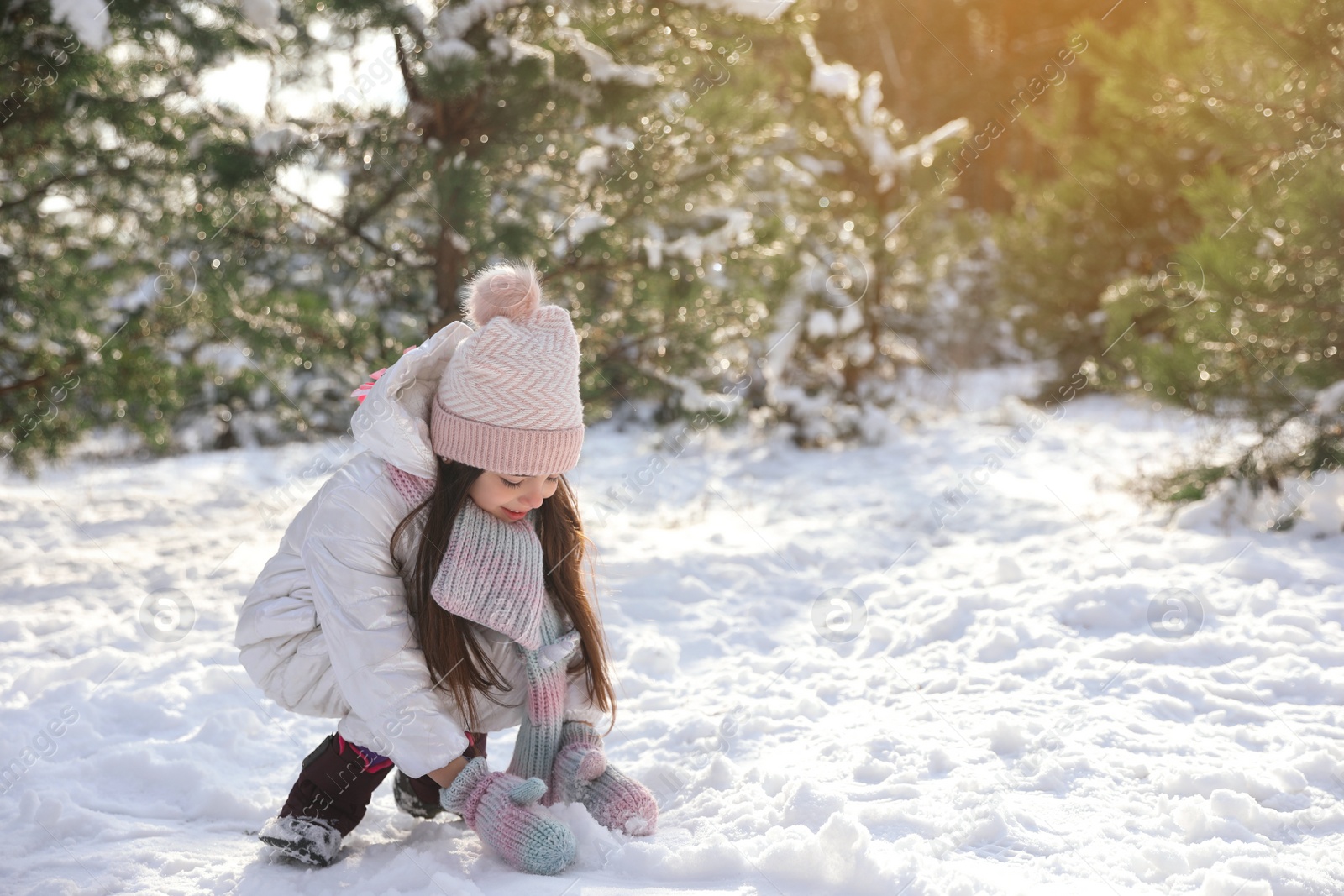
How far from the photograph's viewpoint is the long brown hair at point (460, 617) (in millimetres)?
2121

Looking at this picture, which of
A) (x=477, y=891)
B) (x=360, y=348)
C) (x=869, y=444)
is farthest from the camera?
(x=869, y=444)

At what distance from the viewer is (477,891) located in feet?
6.35

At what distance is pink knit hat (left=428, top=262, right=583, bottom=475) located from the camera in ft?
6.73

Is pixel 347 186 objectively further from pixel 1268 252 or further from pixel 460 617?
pixel 1268 252

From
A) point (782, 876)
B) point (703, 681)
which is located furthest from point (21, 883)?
point (703, 681)

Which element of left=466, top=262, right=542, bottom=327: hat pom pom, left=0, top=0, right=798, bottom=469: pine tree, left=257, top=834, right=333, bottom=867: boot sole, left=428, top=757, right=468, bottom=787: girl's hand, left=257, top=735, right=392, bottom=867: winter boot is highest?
left=0, top=0, right=798, bottom=469: pine tree

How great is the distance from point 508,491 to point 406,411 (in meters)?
0.28

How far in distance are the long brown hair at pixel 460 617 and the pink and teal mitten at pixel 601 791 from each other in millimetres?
167

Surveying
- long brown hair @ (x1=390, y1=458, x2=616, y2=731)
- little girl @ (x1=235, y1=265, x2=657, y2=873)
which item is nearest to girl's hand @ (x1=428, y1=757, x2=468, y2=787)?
little girl @ (x1=235, y1=265, x2=657, y2=873)

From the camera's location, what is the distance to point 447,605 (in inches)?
82.3

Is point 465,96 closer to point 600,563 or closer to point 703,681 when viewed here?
point 600,563

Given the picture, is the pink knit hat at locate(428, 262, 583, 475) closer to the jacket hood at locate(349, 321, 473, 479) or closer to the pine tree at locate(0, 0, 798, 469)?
the jacket hood at locate(349, 321, 473, 479)

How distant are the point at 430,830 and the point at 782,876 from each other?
844 millimetres

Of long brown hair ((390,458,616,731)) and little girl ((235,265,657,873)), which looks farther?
long brown hair ((390,458,616,731))
